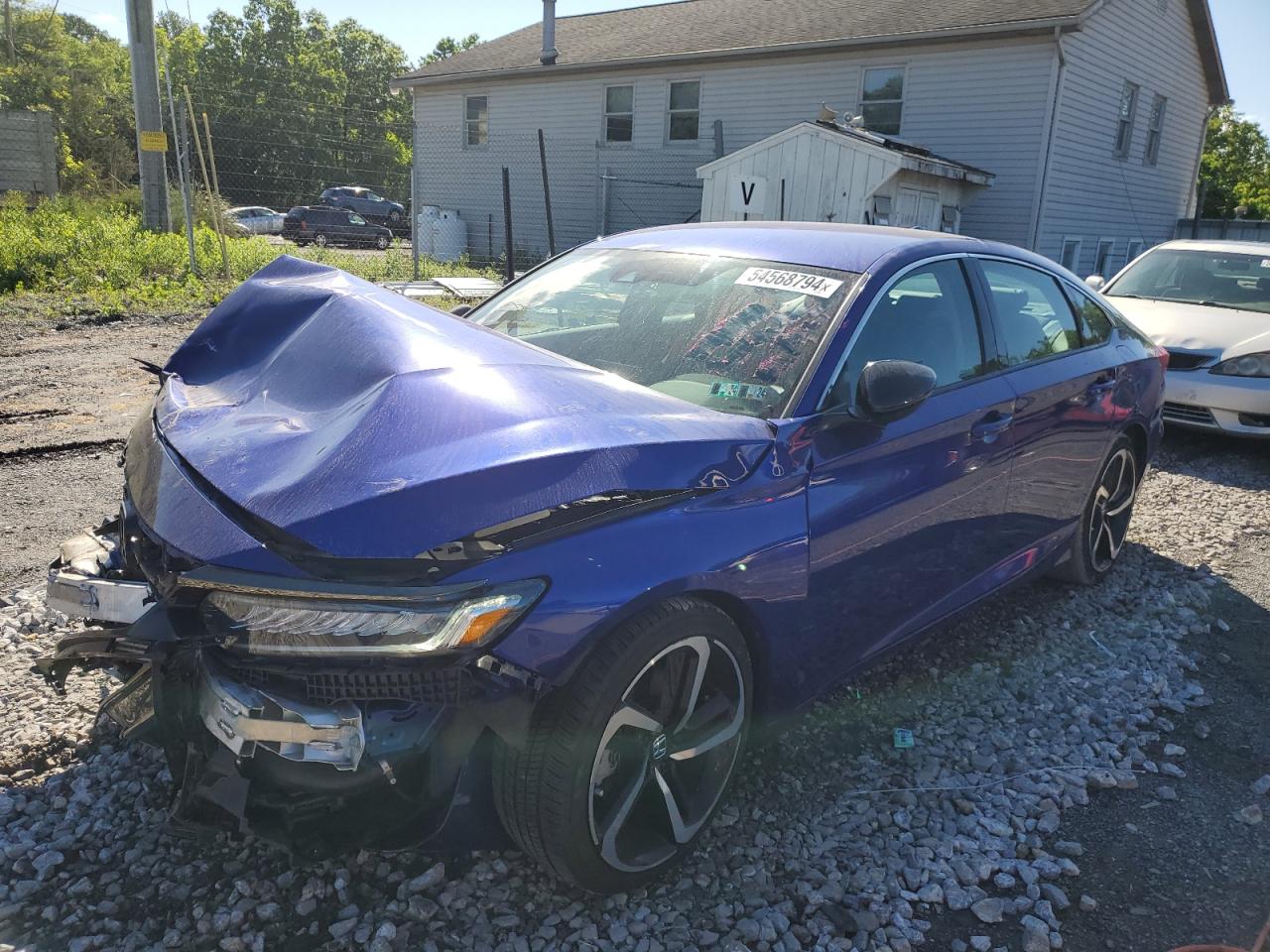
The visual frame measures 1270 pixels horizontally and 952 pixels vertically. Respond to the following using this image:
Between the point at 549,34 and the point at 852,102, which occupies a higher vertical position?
the point at 549,34

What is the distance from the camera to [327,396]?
2430 millimetres

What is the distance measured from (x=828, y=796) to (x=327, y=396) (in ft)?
6.20

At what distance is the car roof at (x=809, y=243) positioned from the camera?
3.11m

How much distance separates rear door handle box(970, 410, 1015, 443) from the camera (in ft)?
10.6

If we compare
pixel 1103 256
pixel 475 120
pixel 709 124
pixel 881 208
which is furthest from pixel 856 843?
pixel 475 120

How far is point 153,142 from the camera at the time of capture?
13.9 meters

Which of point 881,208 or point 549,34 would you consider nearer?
point 881,208

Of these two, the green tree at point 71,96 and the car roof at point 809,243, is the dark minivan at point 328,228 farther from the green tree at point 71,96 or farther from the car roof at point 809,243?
the car roof at point 809,243

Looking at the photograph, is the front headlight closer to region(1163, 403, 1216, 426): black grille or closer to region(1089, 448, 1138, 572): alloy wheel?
region(1089, 448, 1138, 572): alloy wheel

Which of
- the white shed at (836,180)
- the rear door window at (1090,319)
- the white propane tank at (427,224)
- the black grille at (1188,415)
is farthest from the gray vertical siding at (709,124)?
the rear door window at (1090,319)

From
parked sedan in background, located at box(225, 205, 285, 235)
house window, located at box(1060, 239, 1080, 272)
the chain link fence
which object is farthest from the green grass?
parked sedan in background, located at box(225, 205, 285, 235)

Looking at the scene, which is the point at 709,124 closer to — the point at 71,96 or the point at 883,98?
the point at 883,98

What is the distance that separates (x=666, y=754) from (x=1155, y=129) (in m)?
22.0

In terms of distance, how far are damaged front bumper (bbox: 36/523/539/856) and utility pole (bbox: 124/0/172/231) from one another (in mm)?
14379
